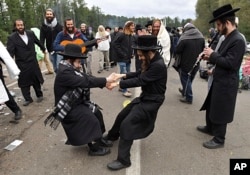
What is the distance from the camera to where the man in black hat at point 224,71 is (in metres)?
3.77

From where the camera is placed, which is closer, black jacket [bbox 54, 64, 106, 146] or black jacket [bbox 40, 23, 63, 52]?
black jacket [bbox 54, 64, 106, 146]

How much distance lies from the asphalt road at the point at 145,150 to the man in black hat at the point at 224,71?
0.36 m

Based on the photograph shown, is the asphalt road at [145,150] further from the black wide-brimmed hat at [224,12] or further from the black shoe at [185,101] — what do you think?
the black wide-brimmed hat at [224,12]

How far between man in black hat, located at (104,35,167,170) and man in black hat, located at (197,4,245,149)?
86 centimetres

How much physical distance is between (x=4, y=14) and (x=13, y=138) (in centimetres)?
3872

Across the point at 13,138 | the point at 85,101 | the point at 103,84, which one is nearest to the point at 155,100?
the point at 103,84

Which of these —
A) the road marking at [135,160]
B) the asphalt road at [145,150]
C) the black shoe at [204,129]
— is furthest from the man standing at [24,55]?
the black shoe at [204,129]

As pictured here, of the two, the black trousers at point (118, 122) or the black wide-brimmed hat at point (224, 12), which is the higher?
the black wide-brimmed hat at point (224, 12)

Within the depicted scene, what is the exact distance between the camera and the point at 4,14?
38594 millimetres

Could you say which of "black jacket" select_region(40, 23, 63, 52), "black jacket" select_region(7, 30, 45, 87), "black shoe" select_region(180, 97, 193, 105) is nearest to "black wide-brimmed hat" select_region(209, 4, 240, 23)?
"black shoe" select_region(180, 97, 193, 105)

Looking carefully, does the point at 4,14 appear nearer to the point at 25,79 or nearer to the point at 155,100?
the point at 25,79

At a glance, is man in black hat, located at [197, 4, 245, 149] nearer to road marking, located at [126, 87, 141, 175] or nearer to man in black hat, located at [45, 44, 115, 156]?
road marking, located at [126, 87, 141, 175]

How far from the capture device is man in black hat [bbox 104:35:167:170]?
363 centimetres

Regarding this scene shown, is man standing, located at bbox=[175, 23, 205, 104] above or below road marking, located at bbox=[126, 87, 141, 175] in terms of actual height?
above
